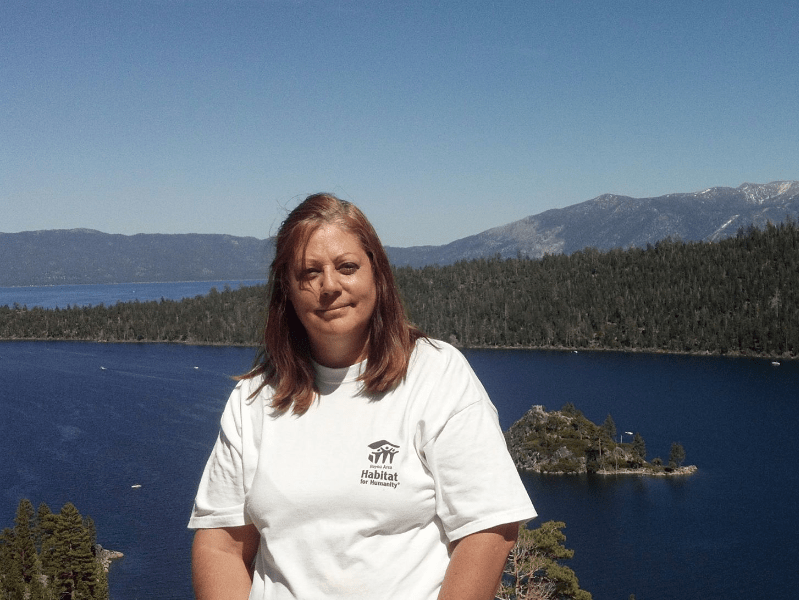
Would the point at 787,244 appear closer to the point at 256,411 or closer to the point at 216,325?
the point at 216,325

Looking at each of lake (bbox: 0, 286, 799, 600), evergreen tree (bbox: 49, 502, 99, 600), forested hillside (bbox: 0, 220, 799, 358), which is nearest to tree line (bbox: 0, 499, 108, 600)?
evergreen tree (bbox: 49, 502, 99, 600)

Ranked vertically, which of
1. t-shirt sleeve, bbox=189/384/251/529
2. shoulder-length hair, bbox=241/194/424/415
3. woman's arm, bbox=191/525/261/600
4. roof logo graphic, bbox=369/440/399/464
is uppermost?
shoulder-length hair, bbox=241/194/424/415

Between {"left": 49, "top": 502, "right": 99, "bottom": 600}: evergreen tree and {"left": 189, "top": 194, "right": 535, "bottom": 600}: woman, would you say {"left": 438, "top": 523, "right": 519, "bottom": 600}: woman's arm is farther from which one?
{"left": 49, "top": 502, "right": 99, "bottom": 600}: evergreen tree

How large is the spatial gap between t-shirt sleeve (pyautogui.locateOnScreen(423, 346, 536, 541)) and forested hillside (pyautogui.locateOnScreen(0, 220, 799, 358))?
10691 cm

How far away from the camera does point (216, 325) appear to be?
145750 mm

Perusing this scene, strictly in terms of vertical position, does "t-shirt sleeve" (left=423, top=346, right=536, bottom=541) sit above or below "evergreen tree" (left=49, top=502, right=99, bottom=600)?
above

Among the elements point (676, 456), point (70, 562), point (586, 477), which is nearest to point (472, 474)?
point (70, 562)

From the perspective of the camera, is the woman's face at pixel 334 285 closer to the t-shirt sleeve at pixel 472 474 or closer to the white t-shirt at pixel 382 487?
the white t-shirt at pixel 382 487

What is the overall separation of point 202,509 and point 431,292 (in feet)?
475

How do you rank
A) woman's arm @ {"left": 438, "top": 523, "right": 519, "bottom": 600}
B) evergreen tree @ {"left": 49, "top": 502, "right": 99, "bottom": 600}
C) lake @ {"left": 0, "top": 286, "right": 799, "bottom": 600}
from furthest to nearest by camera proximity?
1. lake @ {"left": 0, "top": 286, "right": 799, "bottom": 600}
2. evergreen tree @ {"left": 49, "top": 502, "right": 99, "bottom": 600}
3. woman's arm @ {"left": 438, "top": 523, "right": 519, "bottom": 600}

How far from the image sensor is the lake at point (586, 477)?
129 feet

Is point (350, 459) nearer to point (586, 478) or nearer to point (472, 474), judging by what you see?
point (472, 474)

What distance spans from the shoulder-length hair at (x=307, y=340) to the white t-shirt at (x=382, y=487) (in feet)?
0.19

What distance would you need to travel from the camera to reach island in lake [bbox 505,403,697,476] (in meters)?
57.1
